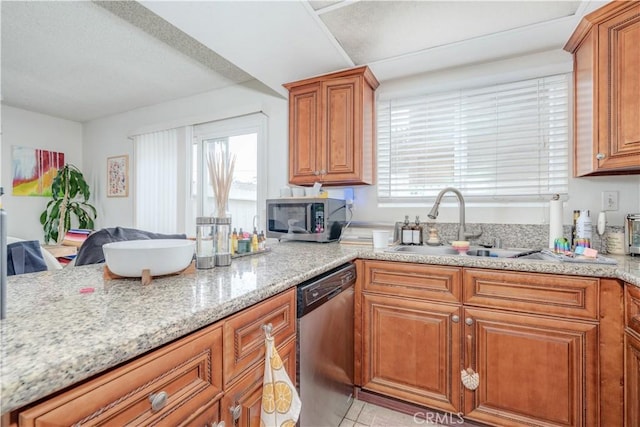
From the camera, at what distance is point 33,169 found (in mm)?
3707

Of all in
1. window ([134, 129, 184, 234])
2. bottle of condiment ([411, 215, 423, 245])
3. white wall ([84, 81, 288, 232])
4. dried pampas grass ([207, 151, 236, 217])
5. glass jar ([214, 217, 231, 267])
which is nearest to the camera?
glass jar ([214, 217, 231, 267])

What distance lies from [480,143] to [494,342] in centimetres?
133

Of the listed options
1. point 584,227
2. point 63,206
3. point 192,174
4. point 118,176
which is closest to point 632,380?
point 584,227

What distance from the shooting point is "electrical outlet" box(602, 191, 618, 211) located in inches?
68.7

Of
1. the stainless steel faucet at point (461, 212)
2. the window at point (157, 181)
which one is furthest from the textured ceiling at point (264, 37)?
the stainless steel faucet at point (461, 212)

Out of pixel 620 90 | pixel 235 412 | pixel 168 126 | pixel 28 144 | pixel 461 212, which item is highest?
pixel 168 126

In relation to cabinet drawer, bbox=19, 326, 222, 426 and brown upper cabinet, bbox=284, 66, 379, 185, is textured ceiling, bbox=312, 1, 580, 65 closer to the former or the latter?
brown upper cabinet, bbox=284, 66, 379, 185

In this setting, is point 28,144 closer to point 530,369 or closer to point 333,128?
point 333,128

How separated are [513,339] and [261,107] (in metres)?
2.48

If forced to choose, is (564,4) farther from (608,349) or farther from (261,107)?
(261,107)

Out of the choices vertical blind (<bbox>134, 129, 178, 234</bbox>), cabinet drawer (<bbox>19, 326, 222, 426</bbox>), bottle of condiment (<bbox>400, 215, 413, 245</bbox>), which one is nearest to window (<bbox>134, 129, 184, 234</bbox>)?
vertical blind (<bbox>134, 129, 178, 234</bbox>)

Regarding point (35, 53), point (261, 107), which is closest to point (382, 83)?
point (261, 107)

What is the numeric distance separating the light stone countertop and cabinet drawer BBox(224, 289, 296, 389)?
4 centimetres

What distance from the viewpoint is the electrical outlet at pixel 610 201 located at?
5.73 feet
